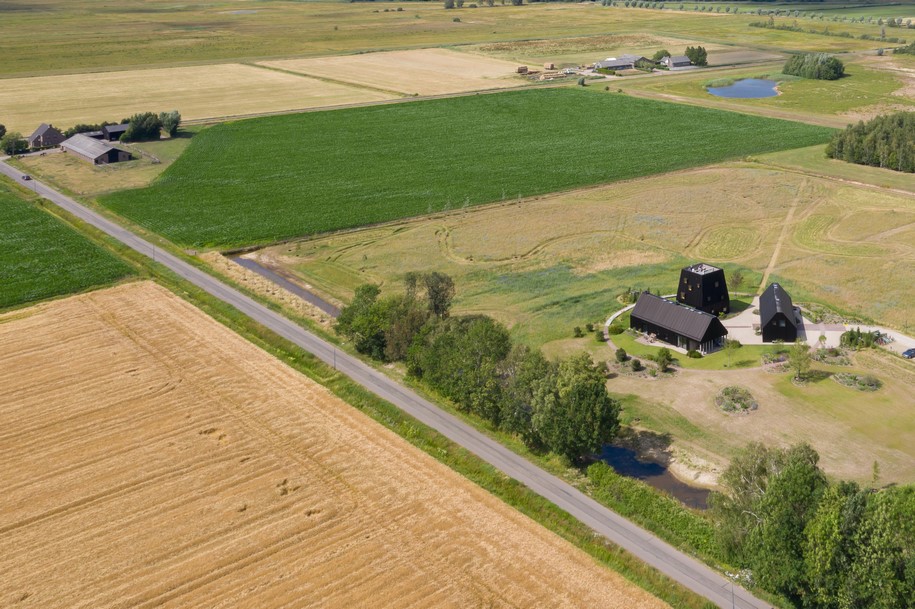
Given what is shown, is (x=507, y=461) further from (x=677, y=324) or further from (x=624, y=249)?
(x=624, y=249)

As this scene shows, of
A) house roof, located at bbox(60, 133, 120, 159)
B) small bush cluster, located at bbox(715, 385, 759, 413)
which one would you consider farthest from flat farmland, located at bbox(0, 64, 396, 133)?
small bush cluster, located at bbox(715, 385, 759, 413)

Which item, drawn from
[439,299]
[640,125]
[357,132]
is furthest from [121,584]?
[640,125]

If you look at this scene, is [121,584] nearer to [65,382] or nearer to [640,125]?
[65,382]

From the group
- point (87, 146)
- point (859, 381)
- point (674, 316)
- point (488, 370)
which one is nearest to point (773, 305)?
point (674, 316)

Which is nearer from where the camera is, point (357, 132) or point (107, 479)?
point (107, 479)

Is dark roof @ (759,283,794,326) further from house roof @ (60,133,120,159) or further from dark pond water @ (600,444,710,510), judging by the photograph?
house roof @ (60,133,120,159)
